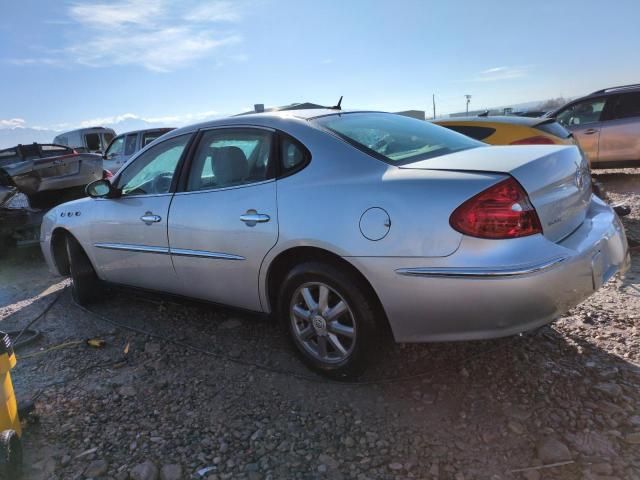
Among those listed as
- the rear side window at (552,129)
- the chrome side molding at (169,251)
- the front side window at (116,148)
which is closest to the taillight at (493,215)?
the chrome side molding at (169,251)

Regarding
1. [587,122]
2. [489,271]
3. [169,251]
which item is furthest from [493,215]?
[587,122]

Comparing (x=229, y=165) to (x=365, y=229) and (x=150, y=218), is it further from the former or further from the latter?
(x=365, y=229)

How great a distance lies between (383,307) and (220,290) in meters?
1.24

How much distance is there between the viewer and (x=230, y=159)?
3.26m

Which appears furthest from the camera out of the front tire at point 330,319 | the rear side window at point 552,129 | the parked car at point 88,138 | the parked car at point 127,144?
the parked car at point 88,138

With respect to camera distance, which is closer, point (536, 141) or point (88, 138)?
point (536, 141)

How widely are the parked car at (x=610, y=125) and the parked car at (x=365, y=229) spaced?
6.93m

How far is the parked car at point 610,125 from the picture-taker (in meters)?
8.61

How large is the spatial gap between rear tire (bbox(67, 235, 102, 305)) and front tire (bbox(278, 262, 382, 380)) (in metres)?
2.31

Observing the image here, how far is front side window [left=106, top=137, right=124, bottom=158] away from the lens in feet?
37.8

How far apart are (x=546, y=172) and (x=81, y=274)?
12.7 feet

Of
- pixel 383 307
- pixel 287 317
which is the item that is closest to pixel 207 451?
pixel 287 317

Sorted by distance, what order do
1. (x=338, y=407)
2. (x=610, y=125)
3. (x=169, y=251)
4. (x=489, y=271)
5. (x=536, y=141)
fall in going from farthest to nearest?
(x=610, y=125), (x=536, y=141), (x=169, y=251), (x=338, y=407), (x=489, y=271)

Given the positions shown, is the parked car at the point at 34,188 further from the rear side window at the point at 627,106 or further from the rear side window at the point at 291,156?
the rear side window at the point at 627,106
